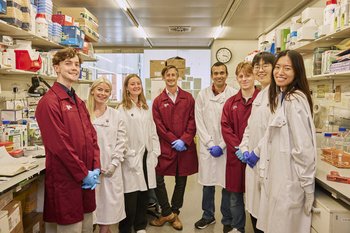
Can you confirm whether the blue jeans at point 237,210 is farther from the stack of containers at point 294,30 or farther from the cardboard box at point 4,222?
the stack of containers at point 294,30

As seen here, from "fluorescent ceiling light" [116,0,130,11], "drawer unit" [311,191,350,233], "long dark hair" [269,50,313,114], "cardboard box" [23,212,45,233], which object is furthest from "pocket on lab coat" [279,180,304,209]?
"fluorescent ceiling light" [116,0,130,11]

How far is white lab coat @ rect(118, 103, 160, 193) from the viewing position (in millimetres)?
2592

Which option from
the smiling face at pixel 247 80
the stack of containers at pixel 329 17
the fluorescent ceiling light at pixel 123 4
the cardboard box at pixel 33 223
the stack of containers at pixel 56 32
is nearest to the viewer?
the cardboard box at pixel 33 223

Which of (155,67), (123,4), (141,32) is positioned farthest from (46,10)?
(155,67)

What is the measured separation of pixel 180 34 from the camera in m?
6.76

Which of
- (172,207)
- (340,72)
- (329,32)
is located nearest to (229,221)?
(172,207)

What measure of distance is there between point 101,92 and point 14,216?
1026mm

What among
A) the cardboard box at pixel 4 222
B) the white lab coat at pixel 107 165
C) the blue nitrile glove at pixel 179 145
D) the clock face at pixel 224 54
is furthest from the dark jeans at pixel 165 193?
the clock face at pixel 224 54

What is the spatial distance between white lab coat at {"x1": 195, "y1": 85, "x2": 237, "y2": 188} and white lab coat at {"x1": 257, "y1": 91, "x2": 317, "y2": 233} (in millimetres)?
1021

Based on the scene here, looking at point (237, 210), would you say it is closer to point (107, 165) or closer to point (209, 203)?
point (209, 203)

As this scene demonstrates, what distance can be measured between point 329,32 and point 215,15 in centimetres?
259

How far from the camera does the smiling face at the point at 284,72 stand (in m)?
1.78

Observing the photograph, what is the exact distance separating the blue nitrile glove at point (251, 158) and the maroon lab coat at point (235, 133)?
29 centimetres

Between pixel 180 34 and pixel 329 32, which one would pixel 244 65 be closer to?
pixel 329 32
